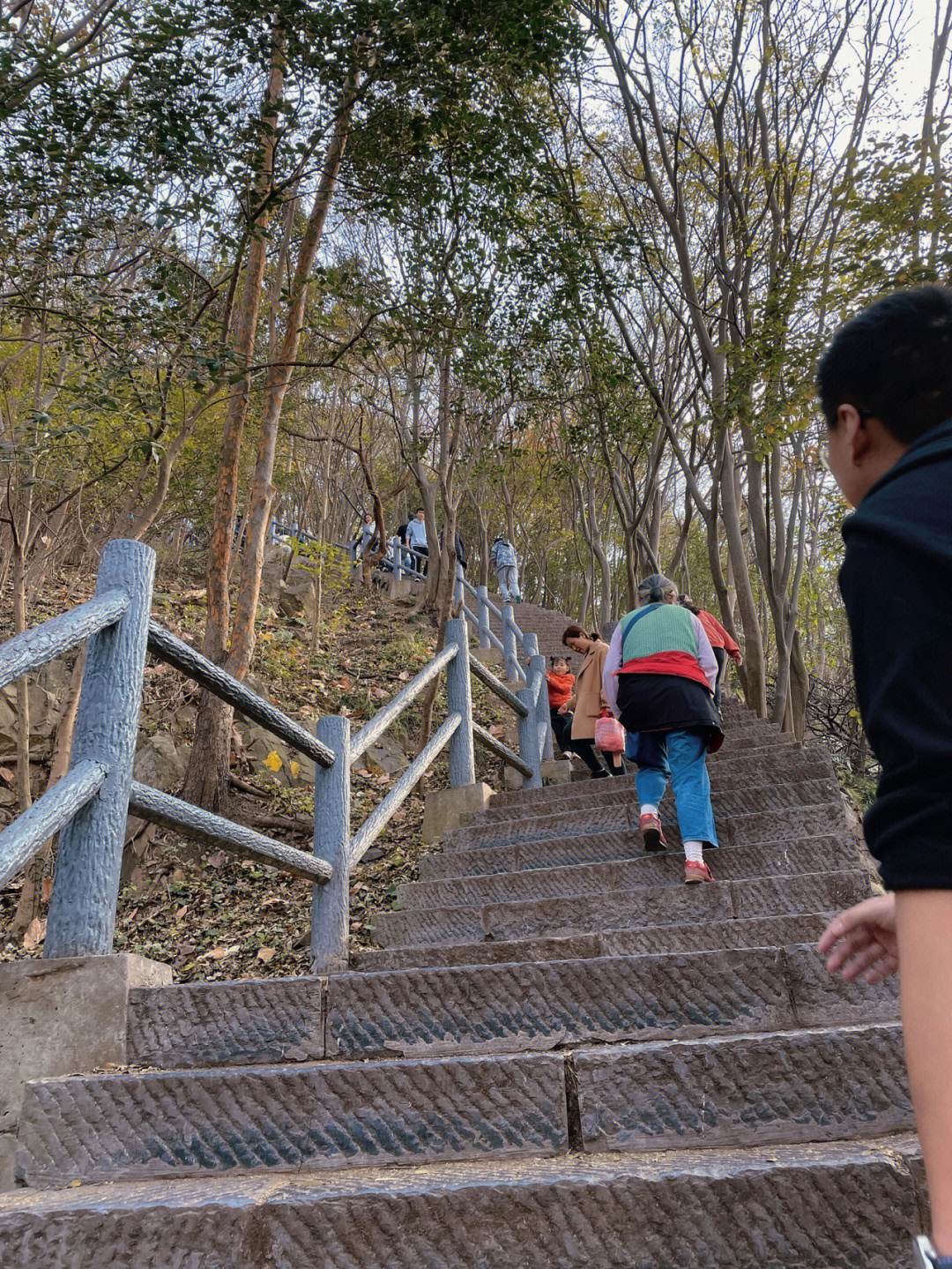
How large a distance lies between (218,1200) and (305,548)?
32.3 feet

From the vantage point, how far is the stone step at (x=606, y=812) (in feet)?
13.2

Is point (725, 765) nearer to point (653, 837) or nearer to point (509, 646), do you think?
point (653, 837)

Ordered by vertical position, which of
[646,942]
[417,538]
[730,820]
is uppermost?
[417,538]

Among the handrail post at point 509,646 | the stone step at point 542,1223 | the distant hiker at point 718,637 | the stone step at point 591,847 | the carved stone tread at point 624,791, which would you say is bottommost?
the stone step at point 542,1223

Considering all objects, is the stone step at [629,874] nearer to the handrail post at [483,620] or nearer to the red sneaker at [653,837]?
the red sneaker at [653,837]

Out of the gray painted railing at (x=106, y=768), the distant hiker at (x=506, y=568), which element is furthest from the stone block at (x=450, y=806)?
the distant hiker at (x=506, y=568)

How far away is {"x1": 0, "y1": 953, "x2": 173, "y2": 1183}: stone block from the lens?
1902mm

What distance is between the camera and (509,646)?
10781 mm

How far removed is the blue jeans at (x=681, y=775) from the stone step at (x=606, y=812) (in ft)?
1.01

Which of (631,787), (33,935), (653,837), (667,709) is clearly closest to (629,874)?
(653,837)

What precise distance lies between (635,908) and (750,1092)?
1.59 m

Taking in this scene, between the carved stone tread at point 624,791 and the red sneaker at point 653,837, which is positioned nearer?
the red sneaker at point 653,837

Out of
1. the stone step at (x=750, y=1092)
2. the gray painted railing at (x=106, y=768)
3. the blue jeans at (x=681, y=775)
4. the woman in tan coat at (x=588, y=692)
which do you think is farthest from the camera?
the woman in tan coat at (x=588, y=692)

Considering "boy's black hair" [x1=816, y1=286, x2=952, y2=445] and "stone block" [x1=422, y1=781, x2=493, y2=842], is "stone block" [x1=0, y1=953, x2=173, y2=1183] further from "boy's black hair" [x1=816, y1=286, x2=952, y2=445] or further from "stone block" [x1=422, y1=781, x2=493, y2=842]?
"stone block" [x1=422, y1=781, x2=493, y2=842]
